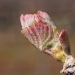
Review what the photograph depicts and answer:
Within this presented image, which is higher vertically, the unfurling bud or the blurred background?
the blurred background

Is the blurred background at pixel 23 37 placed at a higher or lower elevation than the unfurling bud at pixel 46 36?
higher

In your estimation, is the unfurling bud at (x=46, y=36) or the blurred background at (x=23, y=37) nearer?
the unfurling bud at (x=46, y=36)

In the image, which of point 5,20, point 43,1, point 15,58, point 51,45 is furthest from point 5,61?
point 51,45

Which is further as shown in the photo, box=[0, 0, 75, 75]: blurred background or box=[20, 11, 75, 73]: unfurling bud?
box=[0, 0, 75, 75]: blurred background

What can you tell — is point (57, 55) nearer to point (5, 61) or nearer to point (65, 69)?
point (65, 69)
